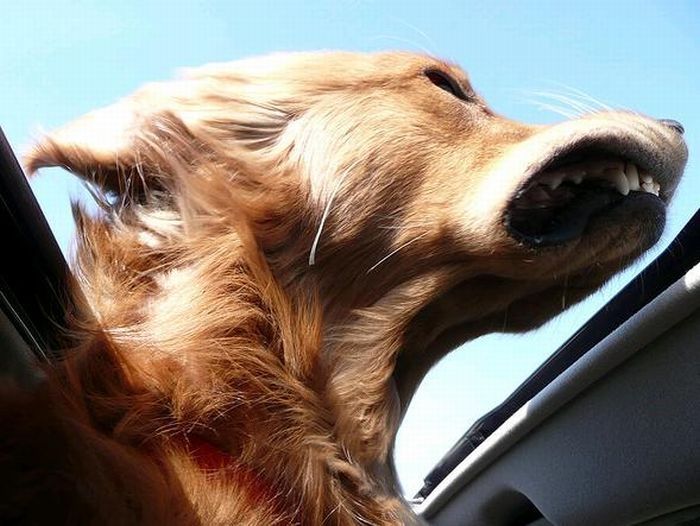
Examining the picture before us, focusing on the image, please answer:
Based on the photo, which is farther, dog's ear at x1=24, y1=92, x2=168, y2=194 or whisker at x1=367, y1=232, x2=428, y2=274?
whisker at x1=367, y1=232, x2=428, y2=274

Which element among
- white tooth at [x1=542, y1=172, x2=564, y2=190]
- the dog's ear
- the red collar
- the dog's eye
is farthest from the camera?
the dog's eye

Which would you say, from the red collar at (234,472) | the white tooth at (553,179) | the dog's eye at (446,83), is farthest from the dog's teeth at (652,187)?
the red collar at (234,472)

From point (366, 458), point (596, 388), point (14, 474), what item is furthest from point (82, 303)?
point (596, 388)

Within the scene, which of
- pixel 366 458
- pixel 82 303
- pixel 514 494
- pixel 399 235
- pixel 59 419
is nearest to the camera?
pixel 59 419

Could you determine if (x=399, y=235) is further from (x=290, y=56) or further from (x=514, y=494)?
(x=514, y=494)

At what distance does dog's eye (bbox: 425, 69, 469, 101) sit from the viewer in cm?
248

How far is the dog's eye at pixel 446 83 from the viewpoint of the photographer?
97.5 inches

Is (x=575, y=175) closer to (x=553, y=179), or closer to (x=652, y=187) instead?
(x=553, y=179)

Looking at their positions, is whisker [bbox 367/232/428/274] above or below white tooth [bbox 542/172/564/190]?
below

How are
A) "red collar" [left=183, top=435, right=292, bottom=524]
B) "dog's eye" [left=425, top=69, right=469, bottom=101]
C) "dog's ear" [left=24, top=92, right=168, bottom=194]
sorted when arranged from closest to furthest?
"red collar" [left=183, top=435, right=292, bottom=524] < "dog's ear" [left=24, top=92, right=168, bottom=194] < "dog's eye" [left=425, top=69, right=469, bottom=101]

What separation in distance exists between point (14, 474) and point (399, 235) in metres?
1.11

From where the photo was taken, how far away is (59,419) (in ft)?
5.13

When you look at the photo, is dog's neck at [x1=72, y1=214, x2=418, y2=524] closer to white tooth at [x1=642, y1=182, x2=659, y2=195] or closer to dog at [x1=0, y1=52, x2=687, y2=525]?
dog at [x1=0, y1=52, x2=687, y2=525]

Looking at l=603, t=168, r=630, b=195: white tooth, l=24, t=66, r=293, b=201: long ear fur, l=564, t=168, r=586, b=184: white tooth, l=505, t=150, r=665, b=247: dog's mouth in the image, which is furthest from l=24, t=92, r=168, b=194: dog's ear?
l=603, t=168, r=630, b=195: white tooth
